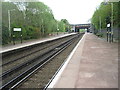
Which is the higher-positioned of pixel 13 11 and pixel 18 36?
pixel 13 11

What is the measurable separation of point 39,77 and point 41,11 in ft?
160

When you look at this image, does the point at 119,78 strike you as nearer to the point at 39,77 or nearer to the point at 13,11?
the point at 39,77

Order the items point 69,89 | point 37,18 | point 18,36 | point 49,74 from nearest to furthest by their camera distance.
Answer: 1. point 69,89
2. point 49,74
3. point 18,36
4. point 37,18

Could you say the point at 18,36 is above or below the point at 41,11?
below

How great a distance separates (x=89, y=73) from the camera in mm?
9430

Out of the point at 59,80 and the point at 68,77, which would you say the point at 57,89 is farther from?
the point at 68,77

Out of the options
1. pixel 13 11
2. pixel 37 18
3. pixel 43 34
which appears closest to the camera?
pixel 13 11

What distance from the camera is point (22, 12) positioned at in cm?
4947

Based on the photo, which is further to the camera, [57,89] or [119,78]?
[119,78]

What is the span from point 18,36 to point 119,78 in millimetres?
33185

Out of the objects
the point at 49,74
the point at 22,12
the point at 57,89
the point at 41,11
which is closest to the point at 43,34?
the point at 41,11

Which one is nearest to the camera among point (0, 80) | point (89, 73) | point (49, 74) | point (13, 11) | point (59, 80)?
point (59, 80)

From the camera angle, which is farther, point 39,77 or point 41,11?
point 41,11

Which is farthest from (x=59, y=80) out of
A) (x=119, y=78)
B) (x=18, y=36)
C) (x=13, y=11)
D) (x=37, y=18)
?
(x=37, y=18)
